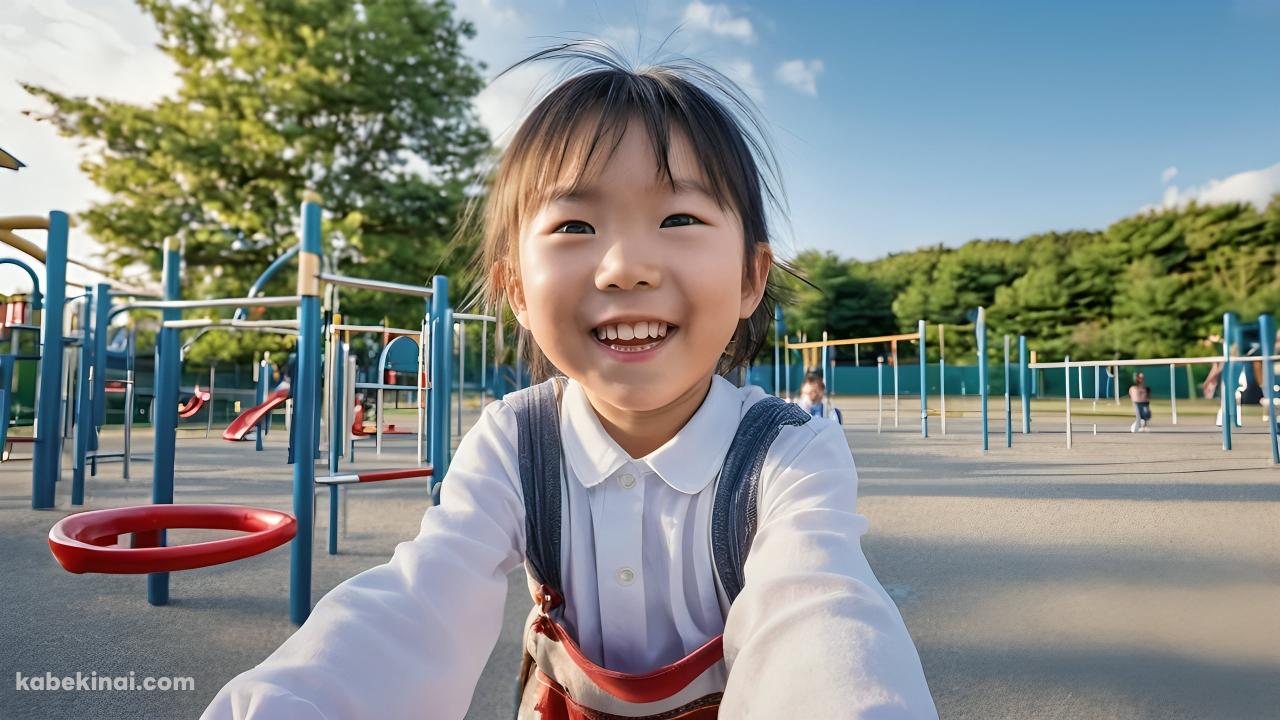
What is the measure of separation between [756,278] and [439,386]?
192cm

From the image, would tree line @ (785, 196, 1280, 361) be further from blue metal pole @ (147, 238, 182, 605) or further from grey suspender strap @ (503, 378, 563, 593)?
Result: grey suspender strap @ (503, 378, 563, 593)

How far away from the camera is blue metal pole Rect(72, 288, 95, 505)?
3.11 metres

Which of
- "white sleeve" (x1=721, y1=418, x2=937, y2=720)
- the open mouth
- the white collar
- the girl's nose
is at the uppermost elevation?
the girl's nose

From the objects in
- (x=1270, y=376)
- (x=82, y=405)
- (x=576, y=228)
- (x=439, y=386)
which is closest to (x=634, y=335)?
(x=576, y=228)

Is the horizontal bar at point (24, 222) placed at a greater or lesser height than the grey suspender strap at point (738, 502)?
greater

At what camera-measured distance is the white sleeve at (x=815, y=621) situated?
49 cm

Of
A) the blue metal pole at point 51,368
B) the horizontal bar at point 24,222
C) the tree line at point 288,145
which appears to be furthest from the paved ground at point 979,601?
the tree line at point 288,145

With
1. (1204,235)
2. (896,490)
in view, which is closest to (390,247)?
(896,490)

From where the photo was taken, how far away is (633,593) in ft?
2.28

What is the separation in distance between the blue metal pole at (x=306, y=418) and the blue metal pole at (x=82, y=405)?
6.27ft

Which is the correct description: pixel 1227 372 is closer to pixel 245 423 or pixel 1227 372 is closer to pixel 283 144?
pixel 245 423

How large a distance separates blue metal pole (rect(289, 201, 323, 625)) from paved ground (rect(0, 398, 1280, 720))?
10 centimetres

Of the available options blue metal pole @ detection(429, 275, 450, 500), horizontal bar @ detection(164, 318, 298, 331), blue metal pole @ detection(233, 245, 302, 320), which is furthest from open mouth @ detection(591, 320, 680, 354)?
blue metal pole @ detection(233, 245, 302, 320)

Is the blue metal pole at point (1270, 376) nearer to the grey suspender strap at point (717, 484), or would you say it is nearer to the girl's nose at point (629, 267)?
the grey suspender strap at point (717, 484)
